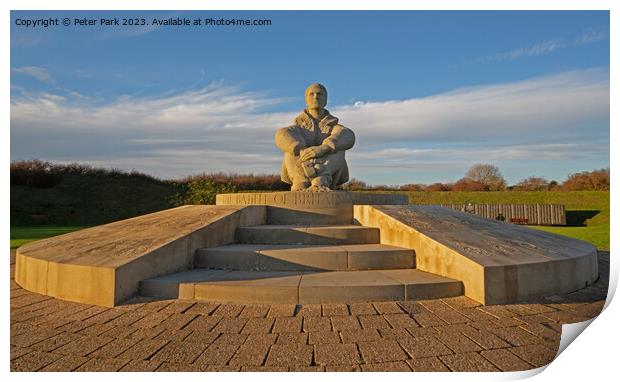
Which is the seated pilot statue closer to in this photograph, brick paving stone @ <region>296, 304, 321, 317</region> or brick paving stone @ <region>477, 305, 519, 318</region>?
brick paving stone @ <region>296, 304, 321, 317</region>

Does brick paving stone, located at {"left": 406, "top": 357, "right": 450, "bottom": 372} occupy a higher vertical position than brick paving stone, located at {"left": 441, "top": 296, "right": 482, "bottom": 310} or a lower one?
lower

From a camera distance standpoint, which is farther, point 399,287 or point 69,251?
point 69,251

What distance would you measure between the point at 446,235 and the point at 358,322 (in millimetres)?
2579

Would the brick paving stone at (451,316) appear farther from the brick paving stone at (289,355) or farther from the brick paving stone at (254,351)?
the brick paving stone at (254,351)

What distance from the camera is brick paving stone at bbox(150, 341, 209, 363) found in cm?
271

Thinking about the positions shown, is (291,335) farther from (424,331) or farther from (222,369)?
(424,331)

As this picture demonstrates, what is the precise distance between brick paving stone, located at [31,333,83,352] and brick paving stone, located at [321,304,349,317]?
2378mm

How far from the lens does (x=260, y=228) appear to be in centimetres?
629

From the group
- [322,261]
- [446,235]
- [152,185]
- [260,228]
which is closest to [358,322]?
[322,261]

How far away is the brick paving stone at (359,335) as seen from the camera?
2.98m

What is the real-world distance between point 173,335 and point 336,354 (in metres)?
1.53

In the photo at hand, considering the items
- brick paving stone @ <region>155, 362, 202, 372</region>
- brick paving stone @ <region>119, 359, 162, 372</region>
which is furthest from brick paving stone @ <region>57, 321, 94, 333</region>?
brick paving stone @ <region>155, 362, 202, 372</region>
